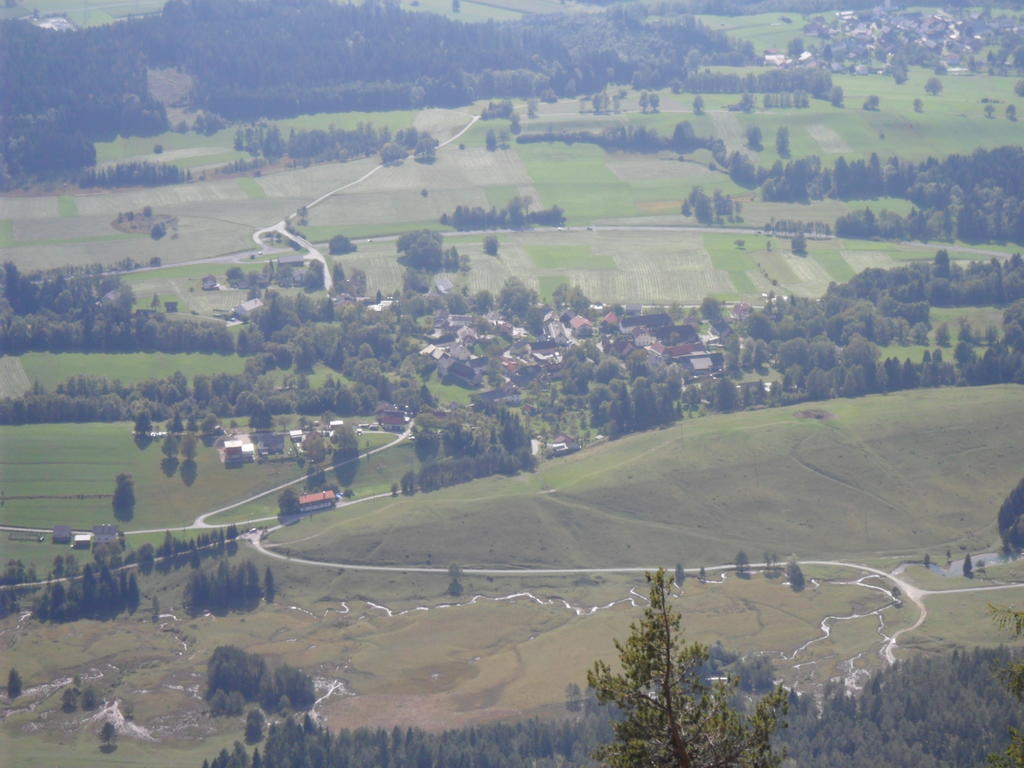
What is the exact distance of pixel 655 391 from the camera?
146 m

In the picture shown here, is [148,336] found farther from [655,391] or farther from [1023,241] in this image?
[1023,241]

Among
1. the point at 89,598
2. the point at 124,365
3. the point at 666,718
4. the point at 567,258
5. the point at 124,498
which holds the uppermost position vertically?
the point at 666,718

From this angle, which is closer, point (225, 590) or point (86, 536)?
point (225, 590)

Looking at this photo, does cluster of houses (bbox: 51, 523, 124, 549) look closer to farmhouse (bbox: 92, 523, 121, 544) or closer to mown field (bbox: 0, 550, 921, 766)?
farmhouse (bbox: 92, 523, 121, 544)

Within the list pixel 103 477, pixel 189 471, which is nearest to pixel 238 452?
pixel 189 471

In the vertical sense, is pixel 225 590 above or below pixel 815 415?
below

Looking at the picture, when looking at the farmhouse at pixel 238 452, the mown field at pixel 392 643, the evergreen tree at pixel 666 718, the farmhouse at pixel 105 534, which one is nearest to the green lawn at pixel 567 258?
the farmhouse at pixel 238 452

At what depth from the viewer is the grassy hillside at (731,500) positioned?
122 meters

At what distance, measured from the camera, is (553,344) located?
16412 centimetres

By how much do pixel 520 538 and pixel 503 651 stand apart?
16.3 m

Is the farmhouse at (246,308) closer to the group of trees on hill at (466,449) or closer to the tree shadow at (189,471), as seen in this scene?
the group of trees on hill at (466,449)

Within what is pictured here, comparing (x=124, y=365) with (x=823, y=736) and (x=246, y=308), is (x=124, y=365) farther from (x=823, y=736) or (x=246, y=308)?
(x=823, y=736)

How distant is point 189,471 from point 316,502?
12439 mm

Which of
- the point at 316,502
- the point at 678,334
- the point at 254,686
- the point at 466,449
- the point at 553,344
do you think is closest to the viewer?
the point at 254,686
